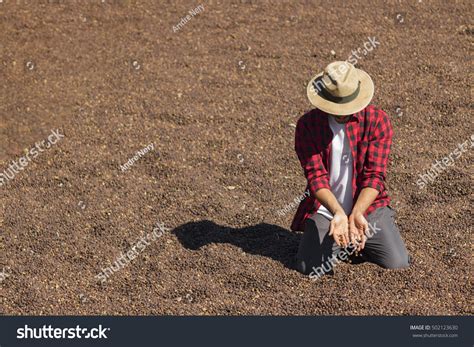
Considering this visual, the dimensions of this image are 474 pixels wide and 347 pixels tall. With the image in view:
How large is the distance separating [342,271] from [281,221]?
85cm

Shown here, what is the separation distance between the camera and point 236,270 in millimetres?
6859

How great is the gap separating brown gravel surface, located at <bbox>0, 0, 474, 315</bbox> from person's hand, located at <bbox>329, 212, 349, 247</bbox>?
479mm

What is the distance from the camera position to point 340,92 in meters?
6.27

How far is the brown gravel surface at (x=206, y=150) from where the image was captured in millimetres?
6703

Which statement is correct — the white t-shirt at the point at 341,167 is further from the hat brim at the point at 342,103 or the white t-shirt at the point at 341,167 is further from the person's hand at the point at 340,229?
the person's hand at the point at 340,229

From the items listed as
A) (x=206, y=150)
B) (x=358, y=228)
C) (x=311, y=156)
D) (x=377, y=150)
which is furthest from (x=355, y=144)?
(x=206, y=150)

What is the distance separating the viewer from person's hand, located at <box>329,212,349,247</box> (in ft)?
20.7

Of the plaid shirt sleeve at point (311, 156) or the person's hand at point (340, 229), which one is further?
the plaid shirt sleeve at point (311, 156)

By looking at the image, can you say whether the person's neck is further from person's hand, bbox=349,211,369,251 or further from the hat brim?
person's hand, bbox=349,211,369,251

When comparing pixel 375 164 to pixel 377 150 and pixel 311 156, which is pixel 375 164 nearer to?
pixel 377 150

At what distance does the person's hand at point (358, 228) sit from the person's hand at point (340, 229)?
0.05 meters

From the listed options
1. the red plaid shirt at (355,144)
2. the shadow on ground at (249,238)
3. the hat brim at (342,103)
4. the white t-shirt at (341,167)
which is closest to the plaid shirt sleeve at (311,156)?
the red plaid shirt at (355,144)

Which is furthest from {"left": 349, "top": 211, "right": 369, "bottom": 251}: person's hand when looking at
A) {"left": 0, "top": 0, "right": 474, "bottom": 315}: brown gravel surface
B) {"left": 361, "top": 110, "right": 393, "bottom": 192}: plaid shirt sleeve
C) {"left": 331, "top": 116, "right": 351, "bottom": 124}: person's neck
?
{"left": 331, "top": 116, "right": 351, "bottom": 124}: person's neck

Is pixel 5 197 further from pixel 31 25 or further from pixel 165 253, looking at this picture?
pixel 31 25
